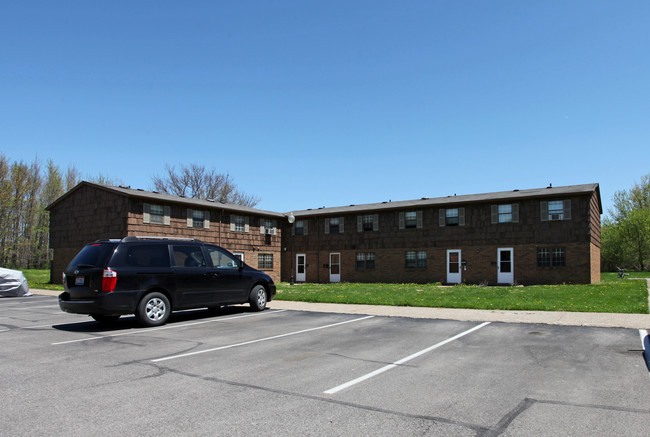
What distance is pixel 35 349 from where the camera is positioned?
7.21m

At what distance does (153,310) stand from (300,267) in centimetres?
2520

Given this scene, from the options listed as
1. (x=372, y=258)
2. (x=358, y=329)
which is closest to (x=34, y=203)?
(x=372, y=258)

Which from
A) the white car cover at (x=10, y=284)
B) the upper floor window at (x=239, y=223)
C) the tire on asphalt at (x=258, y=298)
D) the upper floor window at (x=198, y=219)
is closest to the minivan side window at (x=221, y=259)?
the tire on asphalt at (x=258, y=298)

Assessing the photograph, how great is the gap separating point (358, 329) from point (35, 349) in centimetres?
567

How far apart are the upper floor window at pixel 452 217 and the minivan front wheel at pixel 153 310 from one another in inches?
855

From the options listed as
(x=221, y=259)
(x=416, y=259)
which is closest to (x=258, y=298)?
(x=221, y=259)

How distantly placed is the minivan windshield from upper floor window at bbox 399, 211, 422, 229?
2269 cm

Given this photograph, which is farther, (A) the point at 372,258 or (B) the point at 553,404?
(A) the point at 372,258

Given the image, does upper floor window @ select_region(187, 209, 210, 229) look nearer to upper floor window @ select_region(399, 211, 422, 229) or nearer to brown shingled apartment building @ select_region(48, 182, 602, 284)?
brown shingled apartment building @ select_region(48, 182, 602, 284)

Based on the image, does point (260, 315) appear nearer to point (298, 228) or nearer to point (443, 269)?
point (443, 269)

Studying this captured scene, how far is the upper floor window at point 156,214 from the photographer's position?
2612 cm

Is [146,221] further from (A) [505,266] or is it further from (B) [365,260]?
(A) [505,266]

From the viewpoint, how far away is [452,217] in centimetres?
2852

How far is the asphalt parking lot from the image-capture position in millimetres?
3834
